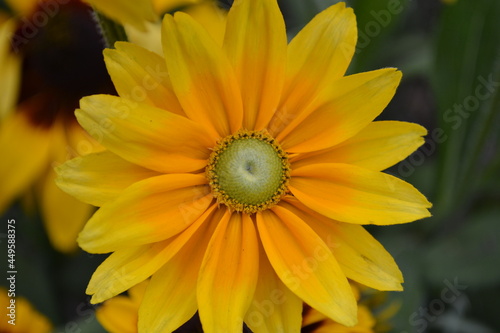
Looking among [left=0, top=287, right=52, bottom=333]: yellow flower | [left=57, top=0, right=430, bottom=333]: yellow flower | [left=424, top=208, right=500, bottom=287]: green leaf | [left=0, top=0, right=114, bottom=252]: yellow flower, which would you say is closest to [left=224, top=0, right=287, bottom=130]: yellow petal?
[left=57, top=0, right=430, bottom=333]: yellow flower

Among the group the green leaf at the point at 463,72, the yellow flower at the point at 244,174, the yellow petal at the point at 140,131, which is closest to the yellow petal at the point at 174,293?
the yellow flower at the point at 244,174

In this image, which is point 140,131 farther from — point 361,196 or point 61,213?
point 61,213

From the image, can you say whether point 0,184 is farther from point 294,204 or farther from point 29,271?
point 294,204

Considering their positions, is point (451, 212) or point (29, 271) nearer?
point (29, 271)

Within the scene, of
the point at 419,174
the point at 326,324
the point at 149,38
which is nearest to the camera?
the point at 326,324

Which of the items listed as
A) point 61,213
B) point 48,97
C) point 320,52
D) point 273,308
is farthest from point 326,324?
point 48,97

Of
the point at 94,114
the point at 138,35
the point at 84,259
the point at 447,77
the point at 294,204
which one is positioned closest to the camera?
the point at 94,114

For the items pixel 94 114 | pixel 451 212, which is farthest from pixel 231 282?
pixel 451 212
